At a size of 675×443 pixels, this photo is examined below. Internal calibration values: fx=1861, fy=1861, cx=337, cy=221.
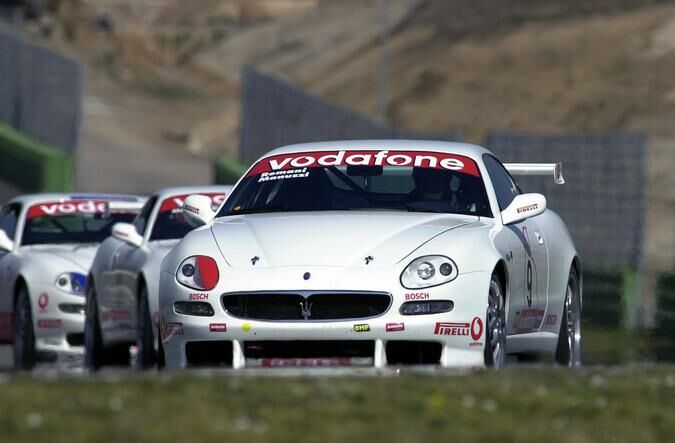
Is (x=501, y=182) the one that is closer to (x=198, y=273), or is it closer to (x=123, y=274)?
(x=198, y=273)

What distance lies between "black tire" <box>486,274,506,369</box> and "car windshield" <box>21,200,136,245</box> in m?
6.54

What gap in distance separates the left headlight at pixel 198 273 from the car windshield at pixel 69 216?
6.13m

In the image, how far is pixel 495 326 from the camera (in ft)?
30.9

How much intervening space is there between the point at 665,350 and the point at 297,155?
24.8ft

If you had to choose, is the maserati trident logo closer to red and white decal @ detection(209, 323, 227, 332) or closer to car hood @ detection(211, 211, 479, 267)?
car hood @ detection(211, 211, 479, 267)

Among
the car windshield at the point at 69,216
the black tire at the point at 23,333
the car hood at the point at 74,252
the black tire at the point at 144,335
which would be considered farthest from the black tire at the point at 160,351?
the car windshield at the point at 69,216

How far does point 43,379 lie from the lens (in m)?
7.18

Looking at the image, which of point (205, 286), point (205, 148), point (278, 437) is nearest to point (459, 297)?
point (205, 286)

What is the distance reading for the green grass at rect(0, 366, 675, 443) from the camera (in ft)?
19.7

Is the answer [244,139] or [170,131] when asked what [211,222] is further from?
[170,131]

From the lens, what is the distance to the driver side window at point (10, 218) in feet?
52.5

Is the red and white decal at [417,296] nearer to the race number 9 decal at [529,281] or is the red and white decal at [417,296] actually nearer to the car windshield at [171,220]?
the race number 9 decal at [529,281]

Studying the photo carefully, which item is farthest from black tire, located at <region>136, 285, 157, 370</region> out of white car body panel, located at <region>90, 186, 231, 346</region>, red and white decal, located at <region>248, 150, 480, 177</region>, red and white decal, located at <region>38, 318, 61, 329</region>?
red and white decal, located at <region>38, 318, 61, 329</region>

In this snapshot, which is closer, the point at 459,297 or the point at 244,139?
the point at 459,297
